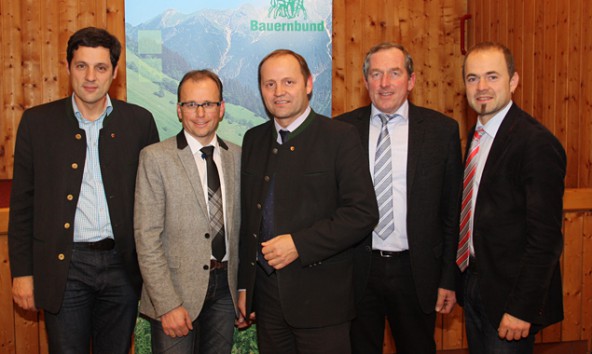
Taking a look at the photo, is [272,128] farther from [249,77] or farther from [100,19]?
[100,19]

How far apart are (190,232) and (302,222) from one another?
428 millimetres

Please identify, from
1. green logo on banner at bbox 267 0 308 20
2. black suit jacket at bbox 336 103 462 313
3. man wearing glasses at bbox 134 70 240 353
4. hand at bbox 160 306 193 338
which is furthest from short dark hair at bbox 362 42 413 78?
green logo on banner at bbox 267 0 308 20

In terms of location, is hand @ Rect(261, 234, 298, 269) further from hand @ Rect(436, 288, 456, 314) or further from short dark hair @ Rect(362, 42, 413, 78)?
short dark hair @ Rect(362, 42, 413, 78)

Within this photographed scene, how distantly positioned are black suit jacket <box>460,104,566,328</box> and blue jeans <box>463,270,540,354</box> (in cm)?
5

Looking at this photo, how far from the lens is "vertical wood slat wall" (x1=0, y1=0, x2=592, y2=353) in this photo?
3.51m

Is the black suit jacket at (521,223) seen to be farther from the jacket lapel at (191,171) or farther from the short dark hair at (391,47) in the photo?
the jacket lapel at (191,171)

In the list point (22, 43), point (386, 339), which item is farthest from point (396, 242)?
point (22, 43)

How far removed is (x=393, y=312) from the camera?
8.11 feet

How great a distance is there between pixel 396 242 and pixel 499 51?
34.0 inches

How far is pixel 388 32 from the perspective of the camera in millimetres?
5203

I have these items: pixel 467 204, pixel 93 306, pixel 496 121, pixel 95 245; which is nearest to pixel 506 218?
pixel 467 204

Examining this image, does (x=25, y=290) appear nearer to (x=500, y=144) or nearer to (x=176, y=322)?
(x=176, y=322)

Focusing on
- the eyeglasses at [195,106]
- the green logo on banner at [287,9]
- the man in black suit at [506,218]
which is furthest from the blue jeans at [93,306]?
the green logo on banner at [287,9]

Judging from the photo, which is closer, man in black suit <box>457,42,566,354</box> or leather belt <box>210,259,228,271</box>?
man in black suit <box>457,42,566,354</box>
